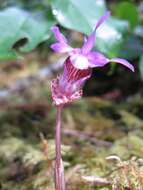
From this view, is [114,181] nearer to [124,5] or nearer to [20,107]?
[20,107]

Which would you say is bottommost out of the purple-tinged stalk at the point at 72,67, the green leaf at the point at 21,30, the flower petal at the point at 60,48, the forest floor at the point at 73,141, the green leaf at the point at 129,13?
the forest floor at the point at 73,141

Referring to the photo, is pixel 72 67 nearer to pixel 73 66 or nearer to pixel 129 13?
pixel 73 66

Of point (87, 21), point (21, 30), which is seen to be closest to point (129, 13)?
point (87, 21)

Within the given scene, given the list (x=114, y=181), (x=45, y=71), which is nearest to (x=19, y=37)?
(x=114, y=181)

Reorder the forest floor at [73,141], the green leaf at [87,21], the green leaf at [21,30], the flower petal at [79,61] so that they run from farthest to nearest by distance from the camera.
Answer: the green leaf at [87,21], the green leaf at [21,30], the forest floor at [73,141], the flower petal at [79,61]

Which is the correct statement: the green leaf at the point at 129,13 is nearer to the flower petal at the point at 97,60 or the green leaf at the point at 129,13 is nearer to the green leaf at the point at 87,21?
the green leaf at the point at 87,21

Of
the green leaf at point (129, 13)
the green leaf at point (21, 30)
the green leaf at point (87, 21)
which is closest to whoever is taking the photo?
the green leaf at point (21, 30)

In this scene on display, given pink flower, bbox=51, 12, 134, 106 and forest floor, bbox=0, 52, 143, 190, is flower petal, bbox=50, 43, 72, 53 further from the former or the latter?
forest floor, bbox=0, 52, 143, 190

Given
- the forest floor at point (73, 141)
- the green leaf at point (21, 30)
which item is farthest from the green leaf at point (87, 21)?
the forest floor at point (73, 141)
